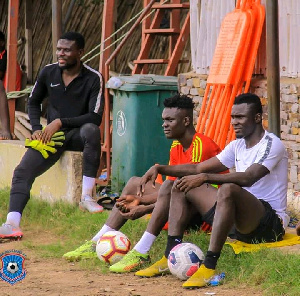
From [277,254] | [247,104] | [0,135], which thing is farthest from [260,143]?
[0,135]

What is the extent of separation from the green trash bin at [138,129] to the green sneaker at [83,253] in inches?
83.1

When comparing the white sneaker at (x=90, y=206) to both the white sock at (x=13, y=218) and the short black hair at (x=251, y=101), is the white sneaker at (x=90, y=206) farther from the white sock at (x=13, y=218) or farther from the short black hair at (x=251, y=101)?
the short black hair at (x=251, y=101)

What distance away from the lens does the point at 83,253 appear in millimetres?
7535

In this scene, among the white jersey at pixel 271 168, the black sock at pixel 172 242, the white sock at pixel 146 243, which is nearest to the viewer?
the white jersey at pixel 271 168

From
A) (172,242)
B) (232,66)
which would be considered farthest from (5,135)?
(172,242)

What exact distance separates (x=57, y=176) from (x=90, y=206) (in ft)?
2.62

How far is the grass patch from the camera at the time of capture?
6188 millimetres

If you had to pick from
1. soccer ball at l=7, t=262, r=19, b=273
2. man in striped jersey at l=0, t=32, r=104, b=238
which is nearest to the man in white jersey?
soccer ball at l=7, t=262, r=19, b=273

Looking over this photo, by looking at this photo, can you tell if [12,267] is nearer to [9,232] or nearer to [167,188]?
→ [9,232]

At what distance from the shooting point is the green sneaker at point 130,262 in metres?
6.99

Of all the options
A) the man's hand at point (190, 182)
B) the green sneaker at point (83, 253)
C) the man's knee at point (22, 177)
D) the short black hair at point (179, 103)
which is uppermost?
the short black hair at point (179, 103)

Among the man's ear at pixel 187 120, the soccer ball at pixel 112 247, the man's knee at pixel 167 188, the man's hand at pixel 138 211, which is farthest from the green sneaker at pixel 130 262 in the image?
the man's ear at pixel 187 120

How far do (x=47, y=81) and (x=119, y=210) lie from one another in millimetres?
2311

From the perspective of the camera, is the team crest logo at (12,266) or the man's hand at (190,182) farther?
the team crest logo at (12,266)
